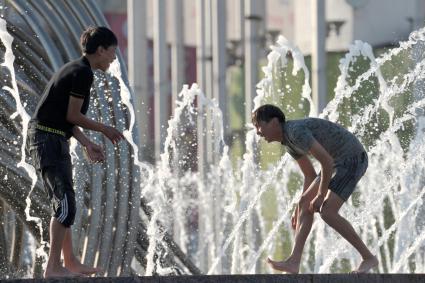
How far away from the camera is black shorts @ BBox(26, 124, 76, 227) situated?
9.70 meters

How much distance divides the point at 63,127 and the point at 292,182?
49.0ft

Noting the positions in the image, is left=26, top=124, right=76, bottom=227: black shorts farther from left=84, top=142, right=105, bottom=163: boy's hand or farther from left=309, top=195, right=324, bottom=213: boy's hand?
left=309, top=195, right=324, bottom=213: boy's hand

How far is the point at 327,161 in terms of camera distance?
1017cm

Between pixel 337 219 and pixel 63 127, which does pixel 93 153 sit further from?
pixel 337 219

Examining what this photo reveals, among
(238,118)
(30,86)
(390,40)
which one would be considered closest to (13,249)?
(30,86)

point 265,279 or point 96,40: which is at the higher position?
point 96,40

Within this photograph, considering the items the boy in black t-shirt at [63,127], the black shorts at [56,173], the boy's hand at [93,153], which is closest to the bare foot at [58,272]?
the boy in black t-shirt at [63,127]

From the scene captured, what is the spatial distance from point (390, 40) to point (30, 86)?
17.4m

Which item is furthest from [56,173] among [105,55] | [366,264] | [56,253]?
[366,264]

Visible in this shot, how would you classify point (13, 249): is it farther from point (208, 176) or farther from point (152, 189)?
point (208, 176)

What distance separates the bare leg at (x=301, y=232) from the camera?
34.4 feet

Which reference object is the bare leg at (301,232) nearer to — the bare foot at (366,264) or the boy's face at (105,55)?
the bare foot at (366,264)

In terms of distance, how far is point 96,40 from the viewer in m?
9.76

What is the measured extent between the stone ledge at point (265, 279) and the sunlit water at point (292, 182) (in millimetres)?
3569
